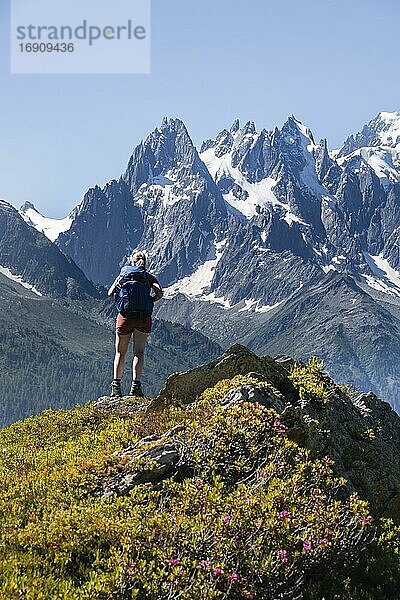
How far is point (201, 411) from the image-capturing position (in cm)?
1080

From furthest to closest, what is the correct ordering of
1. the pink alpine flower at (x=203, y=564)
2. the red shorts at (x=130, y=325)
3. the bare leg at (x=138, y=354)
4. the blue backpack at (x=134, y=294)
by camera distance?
the bare leg at (x=138, y=354) < the red shorts at (x=130, y=325) < the blue backpack at (x=134, y=294) < the pink alpine flower at (x=203, y=564)

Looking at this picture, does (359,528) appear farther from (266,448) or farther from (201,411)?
(201,411)

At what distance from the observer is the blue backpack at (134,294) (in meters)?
17.4

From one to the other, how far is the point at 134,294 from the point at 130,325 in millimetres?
904

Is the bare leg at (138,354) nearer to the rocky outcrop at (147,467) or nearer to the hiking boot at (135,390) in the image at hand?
the hiking boot at (135,390)

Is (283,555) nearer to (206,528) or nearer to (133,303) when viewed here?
(206,528)

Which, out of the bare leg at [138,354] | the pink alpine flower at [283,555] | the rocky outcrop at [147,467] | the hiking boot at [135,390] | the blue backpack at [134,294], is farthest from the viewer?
the bare leg at [138,354]

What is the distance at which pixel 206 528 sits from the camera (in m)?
7.38

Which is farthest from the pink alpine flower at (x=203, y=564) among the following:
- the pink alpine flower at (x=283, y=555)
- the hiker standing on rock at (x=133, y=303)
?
the hiker standing on rock at (x=133, y=303)

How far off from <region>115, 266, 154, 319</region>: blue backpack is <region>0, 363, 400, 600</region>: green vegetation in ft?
24.1

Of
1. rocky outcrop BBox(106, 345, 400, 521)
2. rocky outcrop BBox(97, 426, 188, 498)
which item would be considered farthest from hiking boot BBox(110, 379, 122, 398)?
rocky outcrop BBox(97, 426, 188, 498)

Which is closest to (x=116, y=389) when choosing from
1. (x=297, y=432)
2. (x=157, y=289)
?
(x=157, y=289)

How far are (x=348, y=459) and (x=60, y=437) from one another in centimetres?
578

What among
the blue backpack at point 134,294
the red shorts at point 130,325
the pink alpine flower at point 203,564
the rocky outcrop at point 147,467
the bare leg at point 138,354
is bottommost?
the pink alpine flower at point 203,564
